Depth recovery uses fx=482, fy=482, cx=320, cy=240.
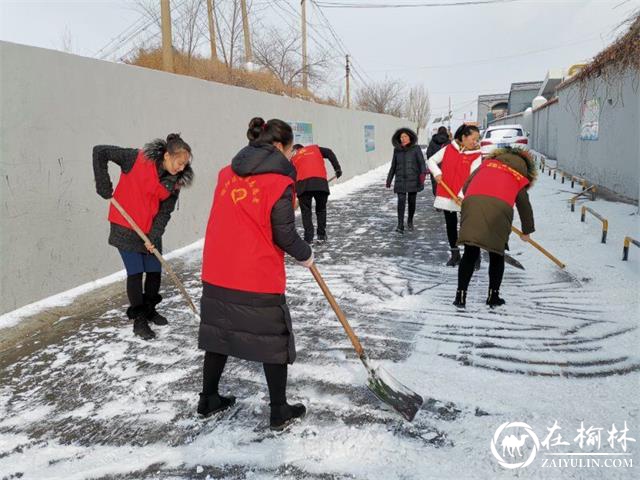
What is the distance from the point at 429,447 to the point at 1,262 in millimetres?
3691

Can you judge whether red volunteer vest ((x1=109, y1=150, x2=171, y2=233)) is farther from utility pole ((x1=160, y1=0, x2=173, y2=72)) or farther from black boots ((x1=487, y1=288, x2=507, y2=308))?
utility pole ((x1=160, y1=0, x2=173, y2=72))

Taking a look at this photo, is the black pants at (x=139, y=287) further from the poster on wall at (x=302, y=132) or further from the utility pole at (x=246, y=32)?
the utility pole at (x=246, y=32)

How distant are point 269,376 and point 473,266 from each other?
229 centimetres

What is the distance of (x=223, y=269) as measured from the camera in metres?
2.34

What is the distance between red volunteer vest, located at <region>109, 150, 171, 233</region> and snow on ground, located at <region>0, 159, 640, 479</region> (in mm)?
933

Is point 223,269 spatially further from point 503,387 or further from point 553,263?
point 553,263

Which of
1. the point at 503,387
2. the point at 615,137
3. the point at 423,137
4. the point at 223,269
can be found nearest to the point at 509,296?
the point at 503,387

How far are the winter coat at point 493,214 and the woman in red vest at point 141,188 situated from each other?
7.22 ft

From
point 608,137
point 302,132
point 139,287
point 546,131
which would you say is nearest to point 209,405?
point 139,287

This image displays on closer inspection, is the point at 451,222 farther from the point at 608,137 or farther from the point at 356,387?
the point at 608,137

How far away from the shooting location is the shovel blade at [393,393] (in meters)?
2.58

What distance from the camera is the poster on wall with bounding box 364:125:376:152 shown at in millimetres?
18953

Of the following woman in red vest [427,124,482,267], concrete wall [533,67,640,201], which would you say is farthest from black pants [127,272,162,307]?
concrete wall [533,67,640,201]

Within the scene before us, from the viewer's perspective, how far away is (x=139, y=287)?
3.65m
